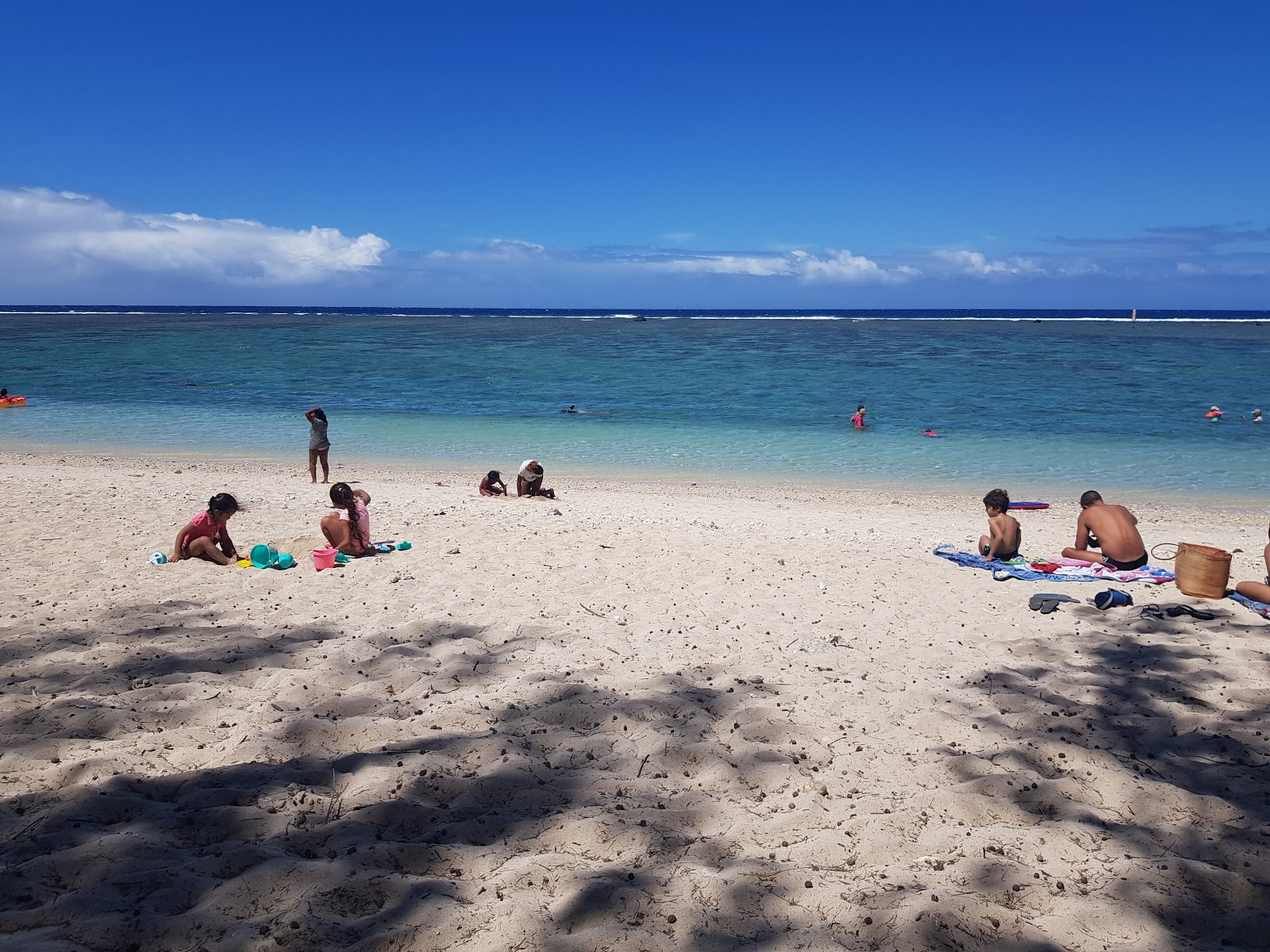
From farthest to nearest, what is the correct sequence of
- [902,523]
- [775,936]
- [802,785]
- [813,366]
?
[813,366], [902,523], [802,785], [775,936]

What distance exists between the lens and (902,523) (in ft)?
39.6

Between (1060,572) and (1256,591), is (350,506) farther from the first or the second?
(1256,591)

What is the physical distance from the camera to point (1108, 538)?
29.0 ft

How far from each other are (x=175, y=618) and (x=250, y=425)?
17.9m

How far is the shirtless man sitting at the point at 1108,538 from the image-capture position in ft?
28.5

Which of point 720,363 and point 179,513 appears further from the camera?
point 720,363

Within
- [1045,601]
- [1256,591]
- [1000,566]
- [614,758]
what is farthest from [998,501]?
[614,758]

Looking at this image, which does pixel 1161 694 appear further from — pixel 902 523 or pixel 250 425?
pixel 250 425

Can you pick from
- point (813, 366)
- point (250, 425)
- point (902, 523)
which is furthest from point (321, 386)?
point (902, 523)

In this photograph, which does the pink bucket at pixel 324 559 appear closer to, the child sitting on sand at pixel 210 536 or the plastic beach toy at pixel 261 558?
the plastic beach toy at pixel 261 558

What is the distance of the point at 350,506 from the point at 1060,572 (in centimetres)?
691

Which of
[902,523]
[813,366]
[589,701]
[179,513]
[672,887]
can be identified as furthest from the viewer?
[813,366]

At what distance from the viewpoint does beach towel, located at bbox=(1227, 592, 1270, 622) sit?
23.2ft

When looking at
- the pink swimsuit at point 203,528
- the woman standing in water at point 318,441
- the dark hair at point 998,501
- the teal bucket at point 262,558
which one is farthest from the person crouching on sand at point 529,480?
the dark hair at point 998,501
